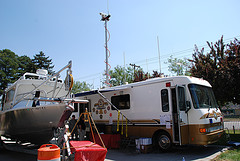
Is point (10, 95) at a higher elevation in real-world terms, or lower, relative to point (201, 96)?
higher

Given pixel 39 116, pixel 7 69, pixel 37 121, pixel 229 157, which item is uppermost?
pixel 7 69

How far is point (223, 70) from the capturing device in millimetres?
10266

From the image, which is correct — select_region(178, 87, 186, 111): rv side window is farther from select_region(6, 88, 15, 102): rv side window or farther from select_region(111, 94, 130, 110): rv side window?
select_region(6, 88, 15, 102): rv side window

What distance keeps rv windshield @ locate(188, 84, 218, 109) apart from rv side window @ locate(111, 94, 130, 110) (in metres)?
3.12

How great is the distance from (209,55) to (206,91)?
13.9 feet

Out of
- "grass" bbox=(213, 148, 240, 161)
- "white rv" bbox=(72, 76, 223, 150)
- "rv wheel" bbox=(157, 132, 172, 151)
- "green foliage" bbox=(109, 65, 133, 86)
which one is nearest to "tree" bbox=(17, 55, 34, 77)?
"green foliage" bbox=(109, 65, 133, 86)

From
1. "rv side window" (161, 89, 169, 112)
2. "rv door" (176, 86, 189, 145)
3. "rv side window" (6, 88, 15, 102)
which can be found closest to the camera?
"rv door" (176, 86, 189, 145)

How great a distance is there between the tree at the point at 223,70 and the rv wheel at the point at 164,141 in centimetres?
452

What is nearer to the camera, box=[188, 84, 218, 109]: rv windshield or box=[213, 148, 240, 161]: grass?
box=[213, 148, 240, 161]: grass

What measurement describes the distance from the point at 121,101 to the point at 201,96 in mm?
3808

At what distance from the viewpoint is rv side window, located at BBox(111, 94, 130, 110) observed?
9.51 m

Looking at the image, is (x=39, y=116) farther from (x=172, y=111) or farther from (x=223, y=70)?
(x=223, y=70)

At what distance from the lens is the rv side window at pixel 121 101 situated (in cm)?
951

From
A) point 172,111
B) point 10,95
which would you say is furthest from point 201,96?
point 10,95
